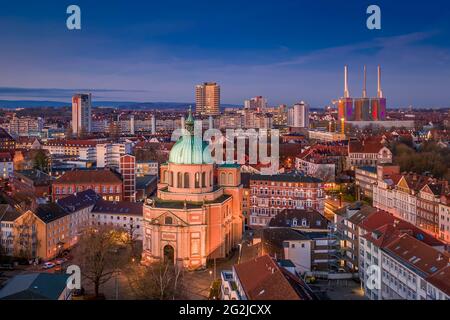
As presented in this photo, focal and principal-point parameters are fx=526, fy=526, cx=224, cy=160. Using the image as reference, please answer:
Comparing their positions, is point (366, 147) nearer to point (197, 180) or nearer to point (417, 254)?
point (197, 180)

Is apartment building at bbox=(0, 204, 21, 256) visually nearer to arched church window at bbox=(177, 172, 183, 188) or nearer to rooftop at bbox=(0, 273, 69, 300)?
arched church window at bbox=(177, 172, 183, 188)

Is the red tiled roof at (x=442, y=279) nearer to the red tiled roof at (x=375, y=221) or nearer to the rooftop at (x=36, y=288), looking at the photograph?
the red tiled roof at (x=375, y=221)

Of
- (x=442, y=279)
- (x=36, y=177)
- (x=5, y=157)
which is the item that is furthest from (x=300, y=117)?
(x=442, y=279)

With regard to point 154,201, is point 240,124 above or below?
above

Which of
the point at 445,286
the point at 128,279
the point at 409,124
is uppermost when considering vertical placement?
the point at 409,124
